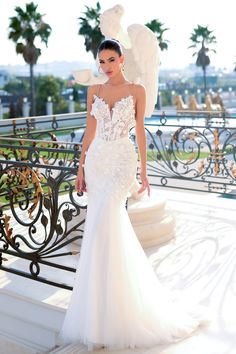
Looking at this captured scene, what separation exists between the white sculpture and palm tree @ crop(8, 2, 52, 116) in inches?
882

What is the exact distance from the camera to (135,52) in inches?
183

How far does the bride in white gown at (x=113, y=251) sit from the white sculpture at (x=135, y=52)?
1.60m

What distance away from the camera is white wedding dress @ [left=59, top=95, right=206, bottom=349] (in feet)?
9.85

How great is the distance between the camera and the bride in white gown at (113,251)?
2998 millimetres

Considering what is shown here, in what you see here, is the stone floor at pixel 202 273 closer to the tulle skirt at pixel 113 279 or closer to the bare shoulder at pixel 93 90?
the tulle skirt at pixel 113 279

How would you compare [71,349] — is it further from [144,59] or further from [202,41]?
[202,41]

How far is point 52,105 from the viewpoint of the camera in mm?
32438

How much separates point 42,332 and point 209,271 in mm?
1501

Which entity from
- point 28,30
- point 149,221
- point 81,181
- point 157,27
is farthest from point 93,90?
point 157,27

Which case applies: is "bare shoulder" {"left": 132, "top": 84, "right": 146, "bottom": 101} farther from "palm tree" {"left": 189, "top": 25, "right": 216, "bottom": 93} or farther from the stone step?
"palm tree" {"left": 189, "top": 25, "right": 216, "bottom": 93}

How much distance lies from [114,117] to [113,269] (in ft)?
3.10

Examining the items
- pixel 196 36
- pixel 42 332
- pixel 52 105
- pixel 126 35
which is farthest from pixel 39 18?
pixel 42 332

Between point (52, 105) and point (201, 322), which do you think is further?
point (52, 105)

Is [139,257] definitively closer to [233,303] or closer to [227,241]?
[233,303]
